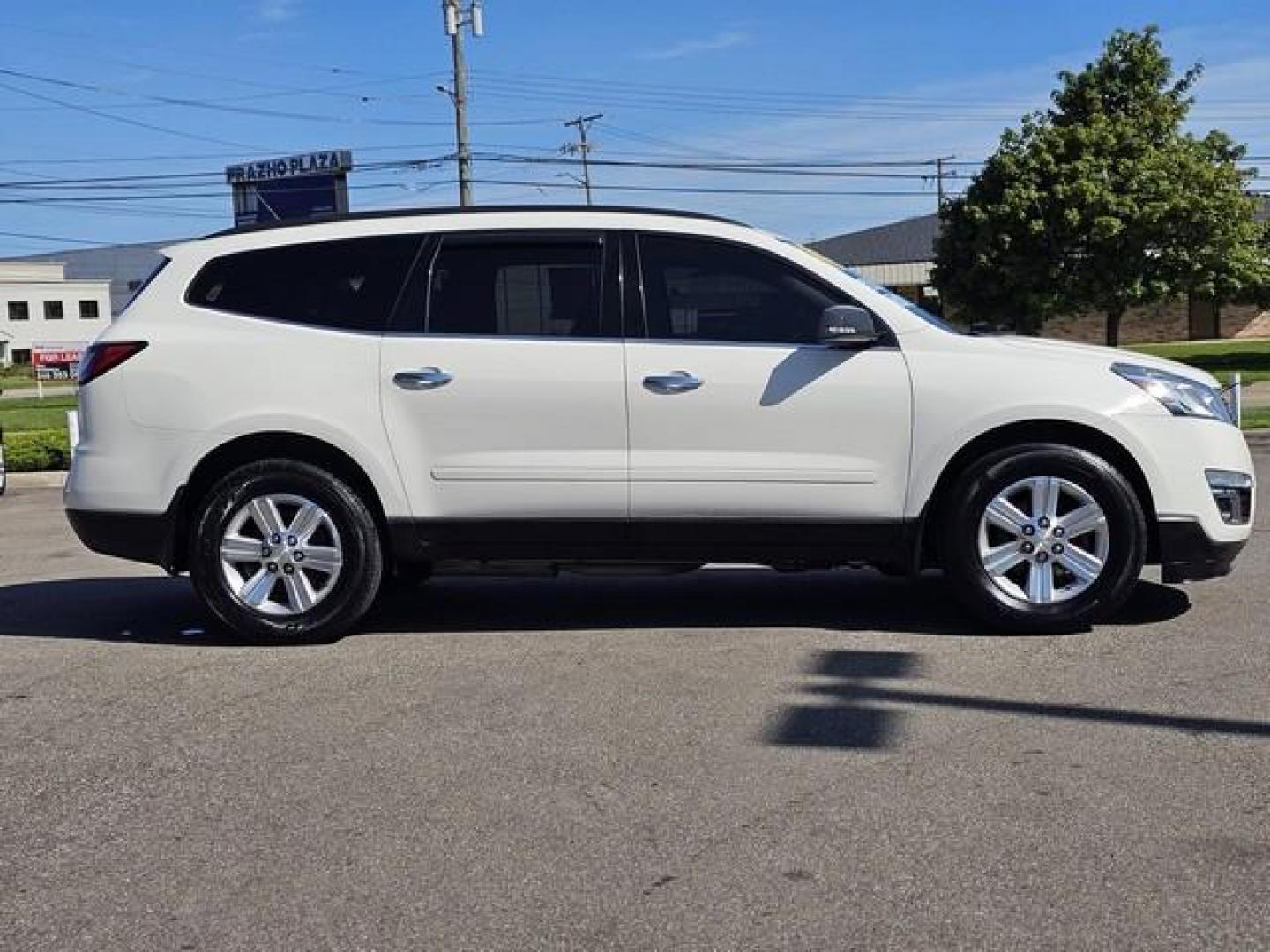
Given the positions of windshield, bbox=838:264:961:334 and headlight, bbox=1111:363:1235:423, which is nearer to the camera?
headlight, bbox=1111:363:1235:423

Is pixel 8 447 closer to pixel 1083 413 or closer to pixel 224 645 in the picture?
pixel 224 645

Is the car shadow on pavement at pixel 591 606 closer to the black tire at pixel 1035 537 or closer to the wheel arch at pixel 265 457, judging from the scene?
the black tire at pixel 1035 537

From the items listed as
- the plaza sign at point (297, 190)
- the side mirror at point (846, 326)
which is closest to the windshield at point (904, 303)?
the side mirror at point (846, 326)

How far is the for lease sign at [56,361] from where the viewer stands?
71025mm

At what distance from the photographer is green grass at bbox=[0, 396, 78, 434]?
28.9 metres

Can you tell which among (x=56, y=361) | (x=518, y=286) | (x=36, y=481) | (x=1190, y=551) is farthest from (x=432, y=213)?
(x=56, y=361)

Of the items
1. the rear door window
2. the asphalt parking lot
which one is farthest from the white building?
the asphalt parking lot

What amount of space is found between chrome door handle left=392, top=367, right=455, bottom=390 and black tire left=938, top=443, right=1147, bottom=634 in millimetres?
2305

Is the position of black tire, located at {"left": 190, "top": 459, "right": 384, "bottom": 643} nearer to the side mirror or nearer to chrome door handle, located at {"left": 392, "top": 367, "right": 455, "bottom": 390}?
chrome door handle, located at {"left": 392, "top": 367, "right": 455, "bottom": 390}

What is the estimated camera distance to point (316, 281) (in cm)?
632

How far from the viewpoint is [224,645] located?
6.38 metres

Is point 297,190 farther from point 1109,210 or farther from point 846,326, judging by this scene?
point 846,326

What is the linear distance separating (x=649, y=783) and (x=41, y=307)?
118 metres

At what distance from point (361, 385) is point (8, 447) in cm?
1275
